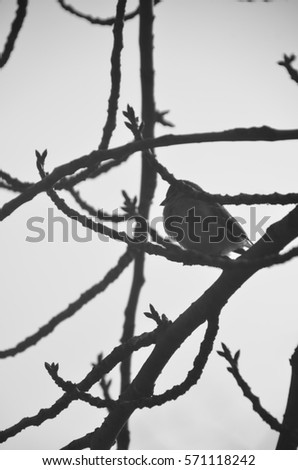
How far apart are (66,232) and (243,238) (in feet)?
9.39

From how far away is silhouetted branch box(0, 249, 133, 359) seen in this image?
3.45m

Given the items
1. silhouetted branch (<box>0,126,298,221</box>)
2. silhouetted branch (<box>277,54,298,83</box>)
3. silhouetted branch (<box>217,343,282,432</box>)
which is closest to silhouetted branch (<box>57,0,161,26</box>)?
silhouetted branch (<box>277,54,298,83</box>)

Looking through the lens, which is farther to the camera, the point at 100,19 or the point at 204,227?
the point at 204,227

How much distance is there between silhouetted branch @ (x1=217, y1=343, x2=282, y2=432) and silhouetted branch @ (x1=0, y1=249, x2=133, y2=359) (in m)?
1.03

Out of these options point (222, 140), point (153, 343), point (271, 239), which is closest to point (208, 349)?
point (153, 343)

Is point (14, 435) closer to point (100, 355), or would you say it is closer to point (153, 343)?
point (153, 343)

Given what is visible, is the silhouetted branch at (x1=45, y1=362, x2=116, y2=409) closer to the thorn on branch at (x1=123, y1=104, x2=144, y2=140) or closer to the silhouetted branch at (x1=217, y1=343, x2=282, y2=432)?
the silhouetted branch at (x1=217, y1=343, x2=282, y2=432)

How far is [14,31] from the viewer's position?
3.15 metres

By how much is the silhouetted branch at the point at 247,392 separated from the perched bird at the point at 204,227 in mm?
2569

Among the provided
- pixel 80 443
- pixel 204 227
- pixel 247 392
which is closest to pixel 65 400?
pixel 80 443

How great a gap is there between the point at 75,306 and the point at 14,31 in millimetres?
1955

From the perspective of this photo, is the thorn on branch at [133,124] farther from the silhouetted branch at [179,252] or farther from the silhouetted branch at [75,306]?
the silhouetted branch at [75,306]

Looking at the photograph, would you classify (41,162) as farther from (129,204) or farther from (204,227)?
(204,227)

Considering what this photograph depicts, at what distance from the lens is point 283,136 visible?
1963 millimetres
